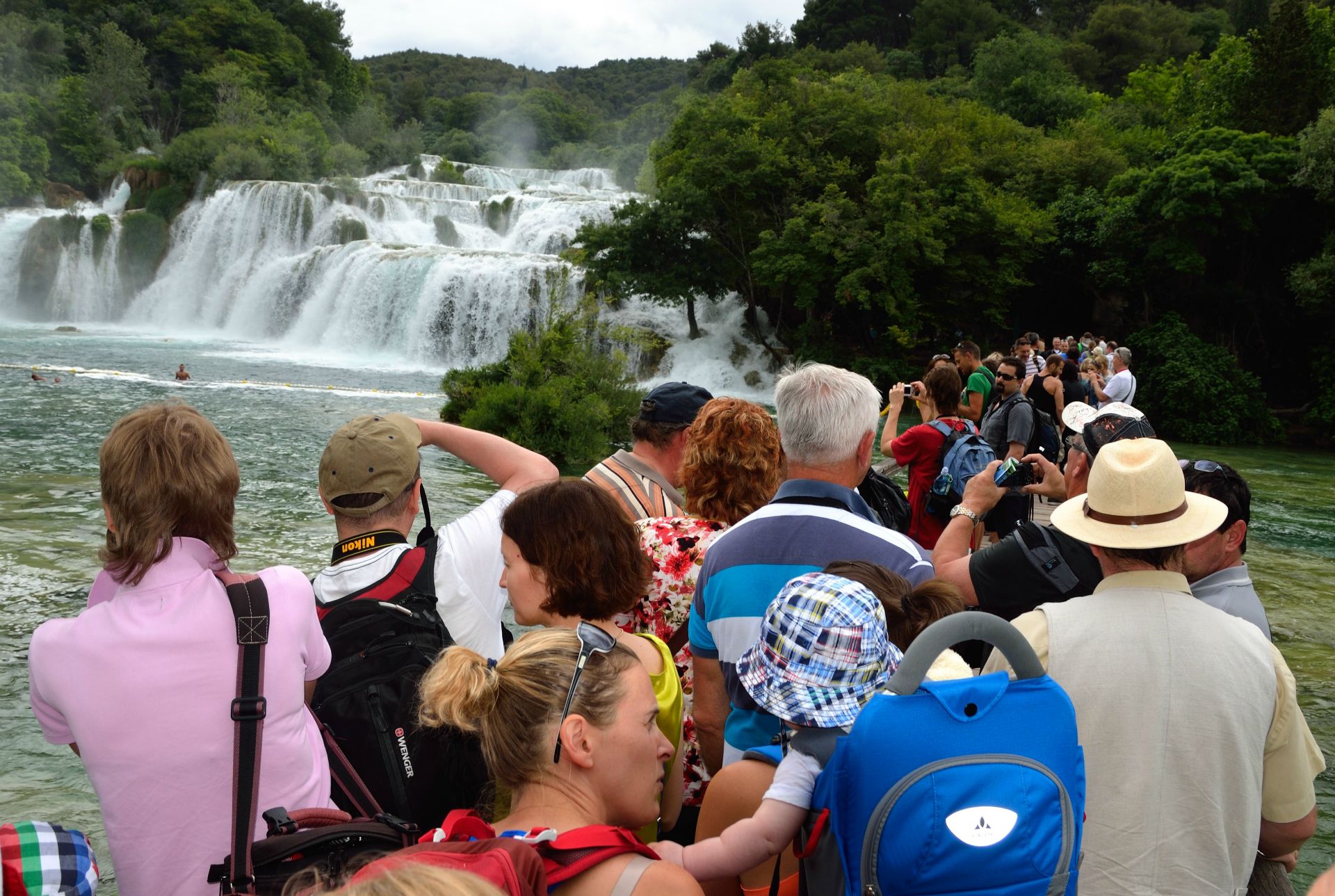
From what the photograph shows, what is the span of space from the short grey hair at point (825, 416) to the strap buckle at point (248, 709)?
54.3 inches

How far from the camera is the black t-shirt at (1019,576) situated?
2674mm

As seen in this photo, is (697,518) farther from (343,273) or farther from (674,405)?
(343,273)

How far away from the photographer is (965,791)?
5.23 feet

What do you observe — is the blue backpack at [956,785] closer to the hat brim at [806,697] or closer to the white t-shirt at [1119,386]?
the hat brim at [806,697]

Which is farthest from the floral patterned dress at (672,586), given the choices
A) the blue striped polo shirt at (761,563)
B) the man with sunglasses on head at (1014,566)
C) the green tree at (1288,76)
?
the green tree at (1288,76)

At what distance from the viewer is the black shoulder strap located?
104 inches

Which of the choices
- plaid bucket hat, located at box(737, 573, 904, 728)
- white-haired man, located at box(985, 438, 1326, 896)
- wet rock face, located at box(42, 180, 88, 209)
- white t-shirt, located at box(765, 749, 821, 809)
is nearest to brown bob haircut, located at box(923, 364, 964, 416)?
white-haired man, located at box(985, 438, 1326, 896)

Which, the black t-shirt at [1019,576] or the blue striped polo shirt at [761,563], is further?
the black t-shirt at [1019,576]

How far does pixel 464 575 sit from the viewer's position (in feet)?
8.00

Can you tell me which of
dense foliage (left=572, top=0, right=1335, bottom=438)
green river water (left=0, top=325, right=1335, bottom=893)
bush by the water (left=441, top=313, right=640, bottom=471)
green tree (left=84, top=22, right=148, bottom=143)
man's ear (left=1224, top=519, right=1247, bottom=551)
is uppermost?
green tree (left=84, top=22, right=148, bottom=143)

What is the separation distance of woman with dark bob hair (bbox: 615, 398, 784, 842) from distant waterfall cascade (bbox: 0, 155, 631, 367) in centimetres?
2316

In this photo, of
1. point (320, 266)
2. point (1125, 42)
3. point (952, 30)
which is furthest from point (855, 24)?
point (320, 266)

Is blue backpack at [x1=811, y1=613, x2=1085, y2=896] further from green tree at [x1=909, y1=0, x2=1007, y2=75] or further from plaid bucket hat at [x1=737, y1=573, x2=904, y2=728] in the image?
green tree at [x1=909, y1=0, x2=1007, y2=75]

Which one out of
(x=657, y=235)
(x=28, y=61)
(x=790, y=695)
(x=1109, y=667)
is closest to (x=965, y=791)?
(x=790, y=695)
